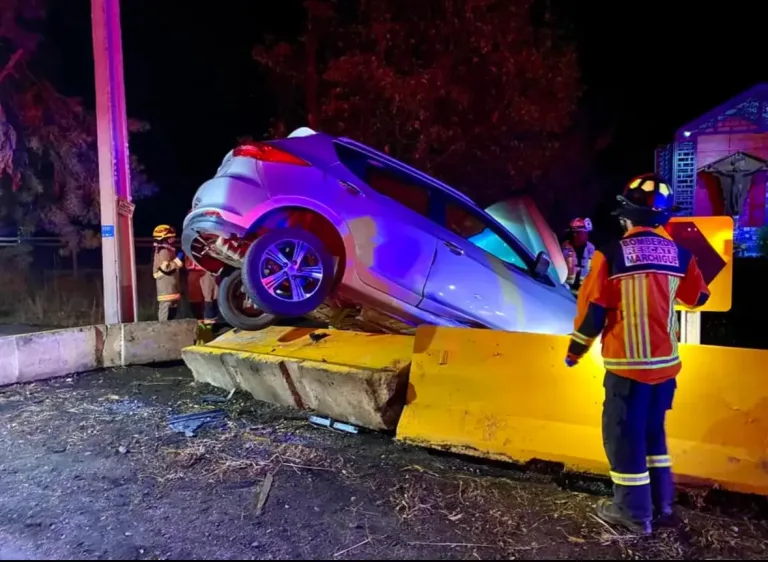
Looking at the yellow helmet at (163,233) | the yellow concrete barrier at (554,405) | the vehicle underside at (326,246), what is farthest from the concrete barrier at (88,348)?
the yellow concrete barrier at (554,405)

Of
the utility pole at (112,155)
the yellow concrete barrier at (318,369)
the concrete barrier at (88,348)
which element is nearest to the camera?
the yellow concrete barrier at (318,369)

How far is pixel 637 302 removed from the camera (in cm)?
331

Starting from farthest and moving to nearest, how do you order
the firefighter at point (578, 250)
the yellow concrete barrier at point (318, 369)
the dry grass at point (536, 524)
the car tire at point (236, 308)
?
the firefighter at point (578, 250) < the car tire at point (236, 308) < the yellow concrete barrier at point (318, 369) < the dry grass at point (536, 524)

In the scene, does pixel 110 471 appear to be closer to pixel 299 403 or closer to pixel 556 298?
pixel 299 403

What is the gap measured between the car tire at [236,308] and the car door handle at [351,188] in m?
1.63

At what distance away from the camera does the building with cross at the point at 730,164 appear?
1659 centimetres

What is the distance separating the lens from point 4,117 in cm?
1395

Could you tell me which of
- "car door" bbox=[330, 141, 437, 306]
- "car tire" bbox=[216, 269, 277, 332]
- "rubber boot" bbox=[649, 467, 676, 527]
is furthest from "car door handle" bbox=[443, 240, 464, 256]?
"rubber boot" bbox=[649, 467, 676, 527]

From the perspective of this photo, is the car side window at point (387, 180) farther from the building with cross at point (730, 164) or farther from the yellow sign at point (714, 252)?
the building with cross at point (730, 164)

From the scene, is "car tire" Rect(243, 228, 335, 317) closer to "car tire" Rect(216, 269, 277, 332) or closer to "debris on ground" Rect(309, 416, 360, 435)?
"debris on ground" Rect(309, 416, 360, 435)

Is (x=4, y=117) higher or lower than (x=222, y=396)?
higher

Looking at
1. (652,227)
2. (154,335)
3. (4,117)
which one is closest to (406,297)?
(652,227)

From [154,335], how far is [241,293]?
7.25 ft

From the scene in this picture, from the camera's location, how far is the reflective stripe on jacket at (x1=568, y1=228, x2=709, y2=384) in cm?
331
